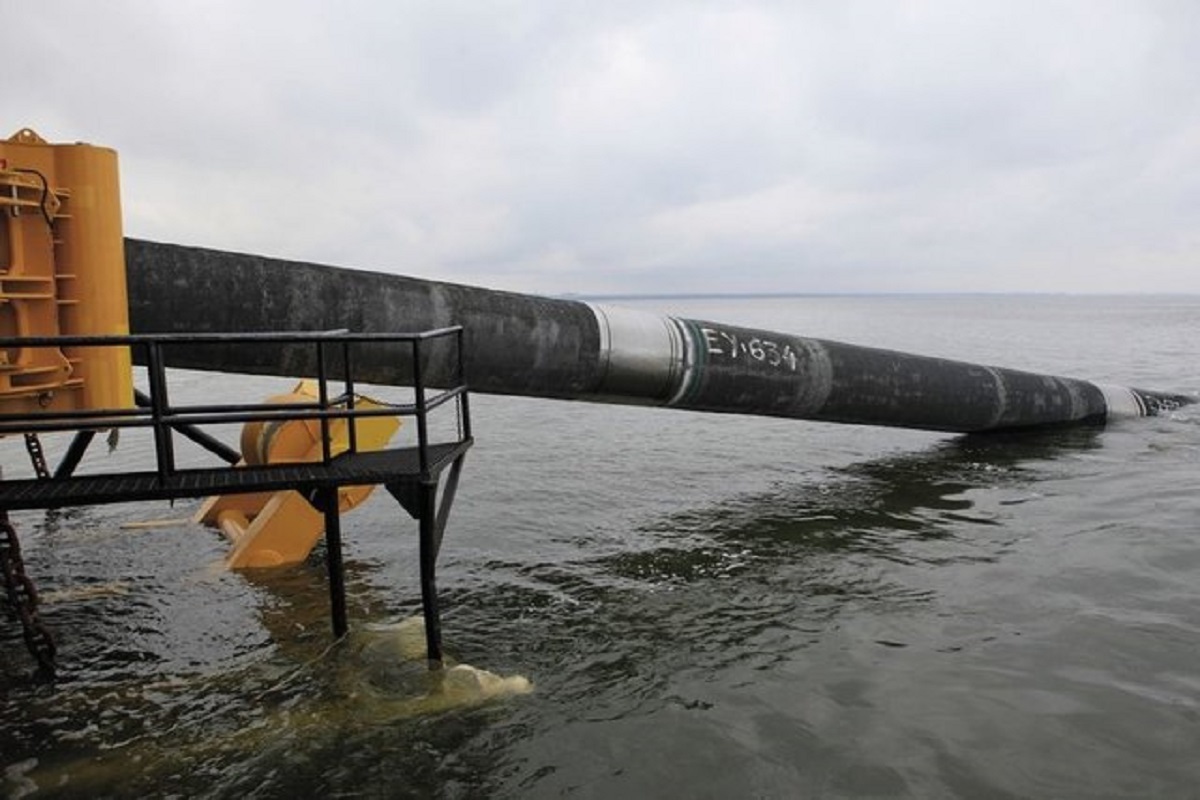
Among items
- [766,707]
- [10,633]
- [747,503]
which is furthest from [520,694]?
[747,503]

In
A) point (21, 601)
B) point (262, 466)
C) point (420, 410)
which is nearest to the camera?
point (420, 410)

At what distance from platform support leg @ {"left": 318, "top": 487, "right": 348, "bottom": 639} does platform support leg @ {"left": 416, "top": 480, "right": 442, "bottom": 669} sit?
782 millimetres

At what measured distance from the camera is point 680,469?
40.6 ft

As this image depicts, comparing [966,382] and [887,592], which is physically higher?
[966,382]

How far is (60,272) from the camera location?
4871mm

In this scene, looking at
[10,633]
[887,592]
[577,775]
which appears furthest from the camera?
[887,592]

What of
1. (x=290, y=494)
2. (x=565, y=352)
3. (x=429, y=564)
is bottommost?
(x=429, y=564)

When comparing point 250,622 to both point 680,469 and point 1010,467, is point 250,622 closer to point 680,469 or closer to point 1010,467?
point 680,469

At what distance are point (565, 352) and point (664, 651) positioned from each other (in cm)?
366

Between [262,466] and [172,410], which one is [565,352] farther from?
[172,410]

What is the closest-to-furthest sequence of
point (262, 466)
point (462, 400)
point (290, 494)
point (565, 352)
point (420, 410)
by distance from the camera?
point (420, 410)
point (262, 466)
point (462, 400)
point (290, 494)
point (565, 352)

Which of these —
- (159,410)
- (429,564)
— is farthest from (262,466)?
(429,564)

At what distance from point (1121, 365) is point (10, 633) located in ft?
110

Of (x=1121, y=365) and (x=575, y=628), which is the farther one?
(x=1121, y=365)
